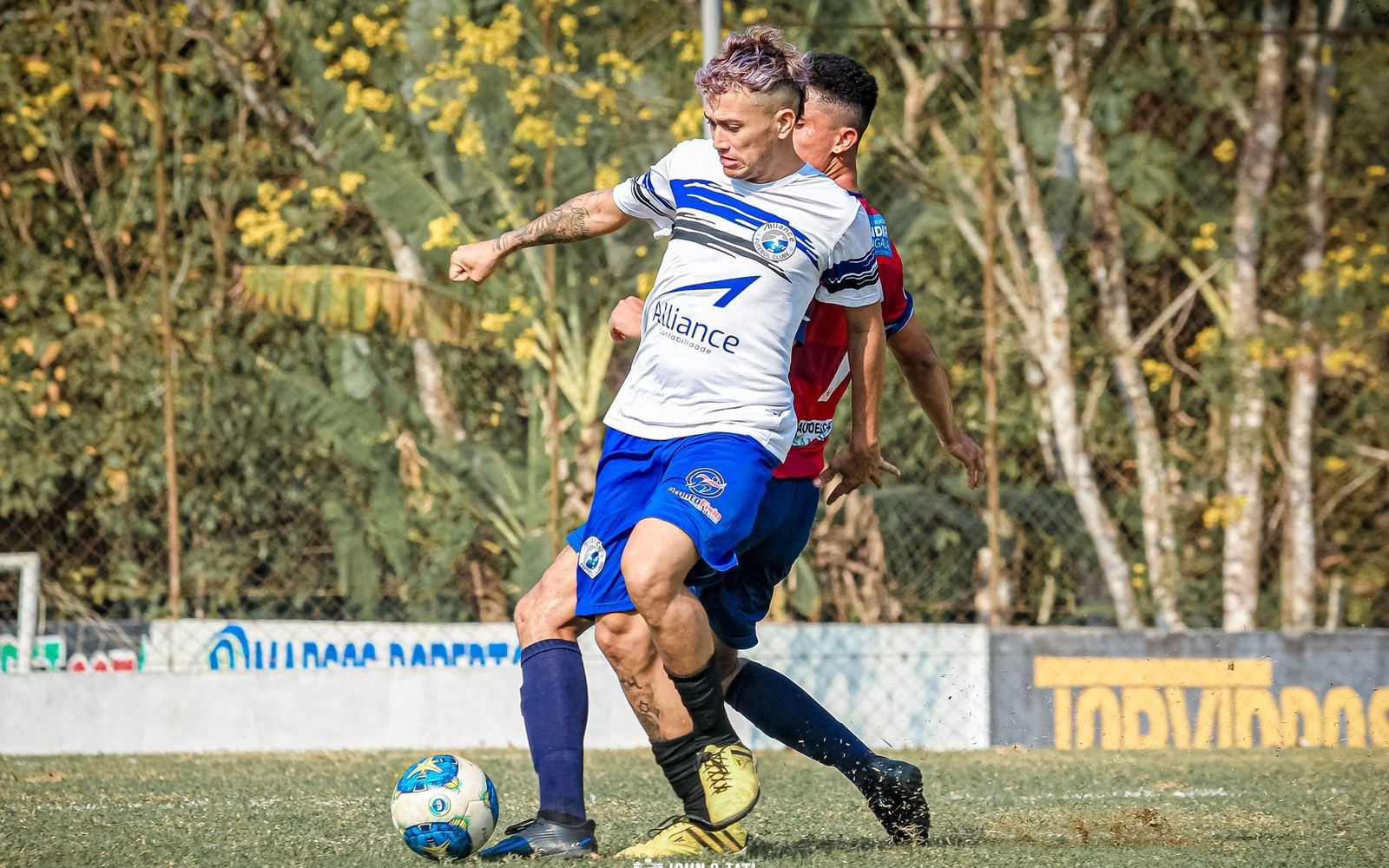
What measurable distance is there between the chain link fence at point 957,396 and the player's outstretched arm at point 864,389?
485 cm

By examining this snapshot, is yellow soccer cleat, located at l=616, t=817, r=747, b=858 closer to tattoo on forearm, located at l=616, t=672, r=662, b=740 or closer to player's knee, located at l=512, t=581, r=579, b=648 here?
tattoo on forearm, located at l=616, t=672, r=662, b=740


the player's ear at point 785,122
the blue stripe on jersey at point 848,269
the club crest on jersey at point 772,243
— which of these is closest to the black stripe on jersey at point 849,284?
the blue stripe on jersey at point 848,269

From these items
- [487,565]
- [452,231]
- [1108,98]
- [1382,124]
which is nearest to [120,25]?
[452,231]

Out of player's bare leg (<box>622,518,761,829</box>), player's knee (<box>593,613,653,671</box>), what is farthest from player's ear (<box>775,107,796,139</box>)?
player's knee (<box>593,613,653,671</box>)

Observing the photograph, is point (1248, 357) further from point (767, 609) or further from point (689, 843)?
point (689, 843)

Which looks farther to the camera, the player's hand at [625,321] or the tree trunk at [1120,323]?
the tree trunk at [1120,323]

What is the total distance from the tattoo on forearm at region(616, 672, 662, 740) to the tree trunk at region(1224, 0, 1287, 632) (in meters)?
6.83

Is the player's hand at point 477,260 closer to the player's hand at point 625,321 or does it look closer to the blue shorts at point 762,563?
the player's hand at point 625,321

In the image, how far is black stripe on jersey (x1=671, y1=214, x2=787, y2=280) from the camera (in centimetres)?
404

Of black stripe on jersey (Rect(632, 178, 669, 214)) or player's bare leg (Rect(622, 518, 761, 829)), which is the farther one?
black stripe on jersey (Rect(632, 178, 669, 214))

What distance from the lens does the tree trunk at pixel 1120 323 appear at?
34.2 ft

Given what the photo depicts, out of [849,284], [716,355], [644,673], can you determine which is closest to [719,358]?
[716,355]

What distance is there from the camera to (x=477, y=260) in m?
4.36

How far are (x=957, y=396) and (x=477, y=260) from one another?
6.45 metres
